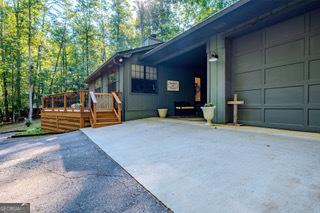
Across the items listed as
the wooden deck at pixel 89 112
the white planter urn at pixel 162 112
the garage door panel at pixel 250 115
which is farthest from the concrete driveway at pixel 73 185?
the white planter urn at pixel 162 112

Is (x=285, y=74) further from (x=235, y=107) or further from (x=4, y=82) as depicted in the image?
(x=4, y=82)

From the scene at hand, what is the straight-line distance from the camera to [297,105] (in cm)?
418

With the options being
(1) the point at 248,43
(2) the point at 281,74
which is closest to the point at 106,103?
(1) the point at 248,43

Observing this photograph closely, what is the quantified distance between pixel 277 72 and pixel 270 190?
12.5 ft

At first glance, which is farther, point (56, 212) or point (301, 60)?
point (301, 60)

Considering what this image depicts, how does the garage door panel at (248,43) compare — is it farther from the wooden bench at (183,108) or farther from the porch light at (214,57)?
the wooden bench at (183,108)

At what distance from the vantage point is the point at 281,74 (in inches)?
177

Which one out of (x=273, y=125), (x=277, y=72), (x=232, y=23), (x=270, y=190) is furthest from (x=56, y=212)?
(x=232, y=23)

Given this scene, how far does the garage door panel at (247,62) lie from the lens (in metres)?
5.01

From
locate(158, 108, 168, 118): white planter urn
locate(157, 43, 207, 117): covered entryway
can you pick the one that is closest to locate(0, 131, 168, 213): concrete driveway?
locate(158, 108, 168, 118): white planter urn

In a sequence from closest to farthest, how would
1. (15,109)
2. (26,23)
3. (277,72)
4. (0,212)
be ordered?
(0,212), (277,72), (26,23), (15,109)

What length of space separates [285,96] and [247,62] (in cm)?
145

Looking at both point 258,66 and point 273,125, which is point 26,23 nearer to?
point 258,66

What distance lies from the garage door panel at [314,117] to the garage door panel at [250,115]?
3.75 ft
